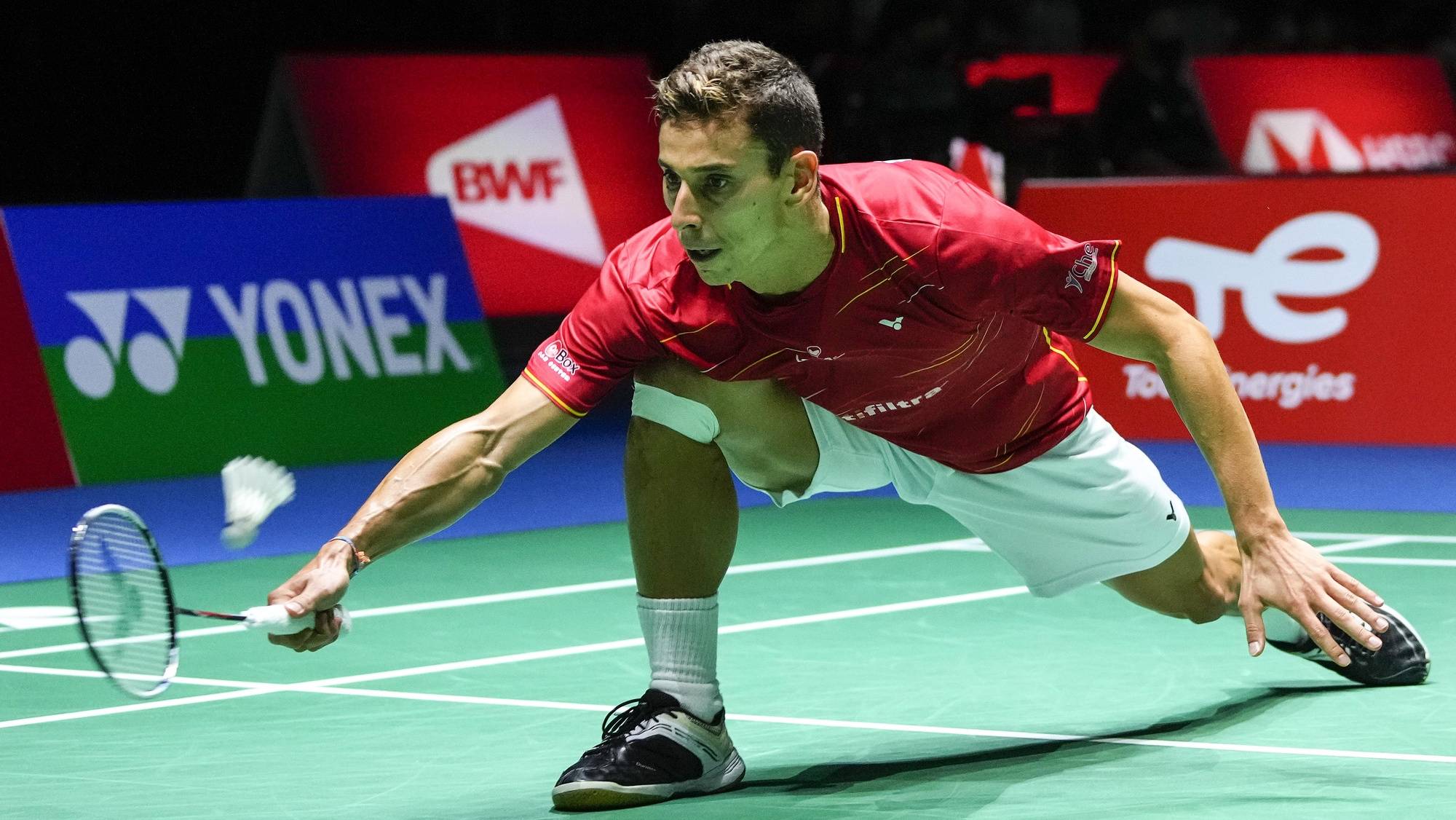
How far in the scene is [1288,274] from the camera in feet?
31.2

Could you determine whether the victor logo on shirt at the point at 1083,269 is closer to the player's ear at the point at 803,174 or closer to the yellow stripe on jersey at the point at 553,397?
the player's ear at the point at 803,174

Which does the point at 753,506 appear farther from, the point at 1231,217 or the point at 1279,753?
the point at 1279,753

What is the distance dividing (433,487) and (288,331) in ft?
20.1

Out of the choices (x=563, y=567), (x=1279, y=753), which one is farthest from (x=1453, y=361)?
(x=1279, y=753)

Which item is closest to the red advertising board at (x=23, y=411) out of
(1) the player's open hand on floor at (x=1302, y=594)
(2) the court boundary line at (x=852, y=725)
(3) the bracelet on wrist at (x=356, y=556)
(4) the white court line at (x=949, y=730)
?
(2) the court boundary line at (x=852, y=725)

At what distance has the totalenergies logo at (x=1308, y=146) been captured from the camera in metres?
16.6

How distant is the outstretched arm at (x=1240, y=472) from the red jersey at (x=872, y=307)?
0.11 metres

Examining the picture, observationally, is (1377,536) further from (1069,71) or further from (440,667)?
(1069,71)

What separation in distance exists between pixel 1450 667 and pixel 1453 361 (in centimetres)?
434

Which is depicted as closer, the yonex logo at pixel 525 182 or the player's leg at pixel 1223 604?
the player's leg at pixel 1223 604

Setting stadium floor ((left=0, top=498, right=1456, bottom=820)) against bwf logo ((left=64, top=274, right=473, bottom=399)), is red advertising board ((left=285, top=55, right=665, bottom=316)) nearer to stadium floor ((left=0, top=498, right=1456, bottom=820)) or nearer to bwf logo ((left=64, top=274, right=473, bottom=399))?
bwf logo ((left=64, top=274, right=473, bottom=399))

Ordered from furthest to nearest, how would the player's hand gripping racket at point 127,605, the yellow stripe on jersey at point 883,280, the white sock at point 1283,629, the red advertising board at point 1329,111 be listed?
1. the red advertising board at point 1329,111
2. the white sock at point 1283,629
3. the yellow stripe on jersey at point 883,280
4. the player's hand gripping racket at point 127,605

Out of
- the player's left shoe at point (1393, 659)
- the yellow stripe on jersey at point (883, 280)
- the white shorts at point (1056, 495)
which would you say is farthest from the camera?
the player's left shoe at point (1393, 659)

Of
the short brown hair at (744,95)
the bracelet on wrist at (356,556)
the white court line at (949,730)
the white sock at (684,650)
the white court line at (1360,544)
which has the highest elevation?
the short brown hair at (744,95)
